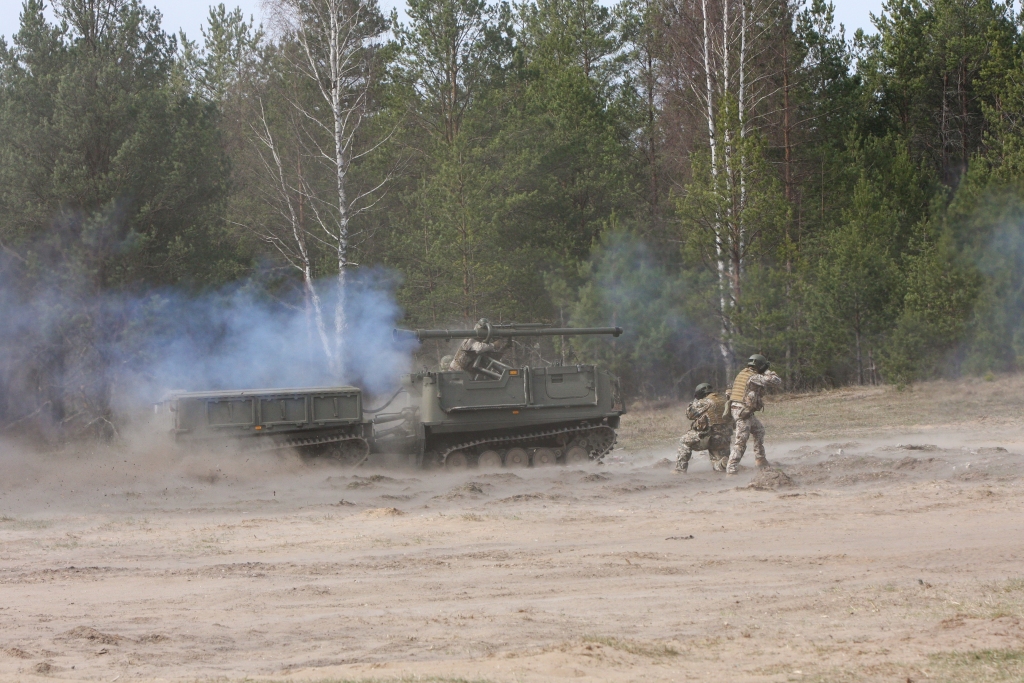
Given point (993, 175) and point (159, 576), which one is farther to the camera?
point (993, 175)

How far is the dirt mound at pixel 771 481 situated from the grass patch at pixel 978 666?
7.56 meters

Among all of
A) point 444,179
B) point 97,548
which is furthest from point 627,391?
point 97,548

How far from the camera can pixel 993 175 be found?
28234mm

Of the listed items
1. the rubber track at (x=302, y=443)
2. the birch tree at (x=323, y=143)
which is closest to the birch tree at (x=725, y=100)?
the birch tree at (x=323, y=143)

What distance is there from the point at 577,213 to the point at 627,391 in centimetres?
599

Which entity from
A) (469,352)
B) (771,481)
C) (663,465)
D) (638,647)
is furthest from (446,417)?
(638,647)

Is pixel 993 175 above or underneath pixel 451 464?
above

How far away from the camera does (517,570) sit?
9.59 metres

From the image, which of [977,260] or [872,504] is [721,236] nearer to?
[977,260]

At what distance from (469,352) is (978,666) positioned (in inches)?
508

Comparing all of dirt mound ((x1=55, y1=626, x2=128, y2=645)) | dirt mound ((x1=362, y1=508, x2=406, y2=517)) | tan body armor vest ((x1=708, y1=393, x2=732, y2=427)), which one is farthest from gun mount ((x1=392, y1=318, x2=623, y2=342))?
dirt mound ((x1=55, y1=626, x2=128, y2=645))

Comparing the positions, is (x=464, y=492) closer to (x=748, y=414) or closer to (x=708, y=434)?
(x=708, y=434)

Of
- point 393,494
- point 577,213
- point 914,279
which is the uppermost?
point 577,213

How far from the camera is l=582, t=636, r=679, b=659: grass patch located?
6.63m
